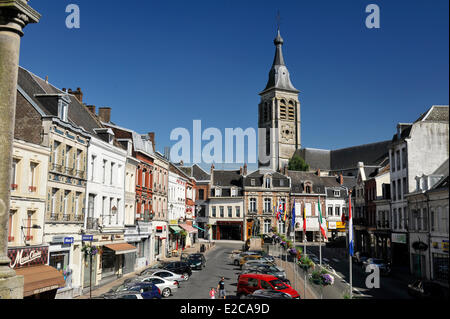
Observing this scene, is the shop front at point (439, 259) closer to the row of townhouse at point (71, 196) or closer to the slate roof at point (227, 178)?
the row of townhouse at point (71, 196)

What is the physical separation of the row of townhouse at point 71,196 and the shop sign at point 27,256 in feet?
0.17

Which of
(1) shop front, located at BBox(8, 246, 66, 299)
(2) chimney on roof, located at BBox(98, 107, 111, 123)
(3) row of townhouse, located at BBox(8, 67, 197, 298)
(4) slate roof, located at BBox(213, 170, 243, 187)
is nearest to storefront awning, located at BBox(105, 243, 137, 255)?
(3) row of townhouse, located at BBox(8, 67, 197, 298)

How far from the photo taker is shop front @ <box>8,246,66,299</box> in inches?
784

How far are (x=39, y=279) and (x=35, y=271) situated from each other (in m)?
1.02

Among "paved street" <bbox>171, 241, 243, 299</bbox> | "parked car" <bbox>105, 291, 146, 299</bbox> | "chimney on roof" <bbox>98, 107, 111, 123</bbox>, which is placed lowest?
"paved street" <bbox>171, 241, 243, 299</bbox>

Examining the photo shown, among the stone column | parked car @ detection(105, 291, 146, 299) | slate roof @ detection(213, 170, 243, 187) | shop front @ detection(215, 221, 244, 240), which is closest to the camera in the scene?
the stone column

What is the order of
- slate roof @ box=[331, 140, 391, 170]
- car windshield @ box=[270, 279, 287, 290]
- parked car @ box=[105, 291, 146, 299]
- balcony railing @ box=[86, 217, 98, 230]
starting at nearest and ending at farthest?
parked car @ box=[105, 291, 146, 299]
car windshield @ box=[270, 279, 287, 290]
balcony railing @ box=[86, 217, 98, 230]
slate roof @ box=[331, 140, 391, 170]

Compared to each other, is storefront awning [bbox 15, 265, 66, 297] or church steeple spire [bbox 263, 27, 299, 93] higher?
church steeple spire [bbox 263, 27, 299, 93]

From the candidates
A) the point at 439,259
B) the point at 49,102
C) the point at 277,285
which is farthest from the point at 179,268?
the point at 439,259

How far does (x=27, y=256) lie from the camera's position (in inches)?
853

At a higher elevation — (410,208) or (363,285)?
(410,208)

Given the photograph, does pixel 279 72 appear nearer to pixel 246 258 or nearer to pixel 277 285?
pixel 246 258

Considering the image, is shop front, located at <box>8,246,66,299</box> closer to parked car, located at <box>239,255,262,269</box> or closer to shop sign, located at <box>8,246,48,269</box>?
shop sign, located at <box>8,246,48,269</box>

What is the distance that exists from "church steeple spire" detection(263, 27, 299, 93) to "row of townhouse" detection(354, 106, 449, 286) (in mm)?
75322
